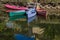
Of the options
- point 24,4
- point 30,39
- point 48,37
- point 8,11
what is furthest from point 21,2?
point 30,39

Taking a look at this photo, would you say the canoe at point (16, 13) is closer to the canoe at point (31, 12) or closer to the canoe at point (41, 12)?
the canoe at point (31, 12)

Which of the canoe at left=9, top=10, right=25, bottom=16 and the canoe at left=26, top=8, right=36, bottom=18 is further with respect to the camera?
the canoe at left=9, top=10, right=25, bottom=16

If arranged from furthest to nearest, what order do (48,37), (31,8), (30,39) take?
Result: 1. (31,8)
2. (48,37)
3. (30,39)

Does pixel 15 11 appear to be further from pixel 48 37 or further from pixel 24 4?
pixel 48 37

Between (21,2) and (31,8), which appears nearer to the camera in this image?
(31,8)

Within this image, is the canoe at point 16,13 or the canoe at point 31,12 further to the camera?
the canoe at point 16,13

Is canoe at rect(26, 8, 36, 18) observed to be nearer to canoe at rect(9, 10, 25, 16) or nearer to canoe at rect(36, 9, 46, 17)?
canoe at rect(36, 9, 46, 17)

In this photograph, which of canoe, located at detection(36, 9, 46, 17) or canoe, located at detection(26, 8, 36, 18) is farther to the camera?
canoe, located at detection(36, 9, 46, 17)

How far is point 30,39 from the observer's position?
7434 mm

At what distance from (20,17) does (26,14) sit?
54cm

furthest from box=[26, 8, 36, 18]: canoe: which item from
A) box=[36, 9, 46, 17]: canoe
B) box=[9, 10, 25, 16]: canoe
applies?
box=[9, 10, 25, 16]: canoe

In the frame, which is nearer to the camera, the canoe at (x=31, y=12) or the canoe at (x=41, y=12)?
the canoe at (x=31, y=12)

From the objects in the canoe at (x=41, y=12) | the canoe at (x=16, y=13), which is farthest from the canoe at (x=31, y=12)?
the canoe at (x=16, y=13)

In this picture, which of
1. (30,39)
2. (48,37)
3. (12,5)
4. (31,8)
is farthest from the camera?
(12,5)
